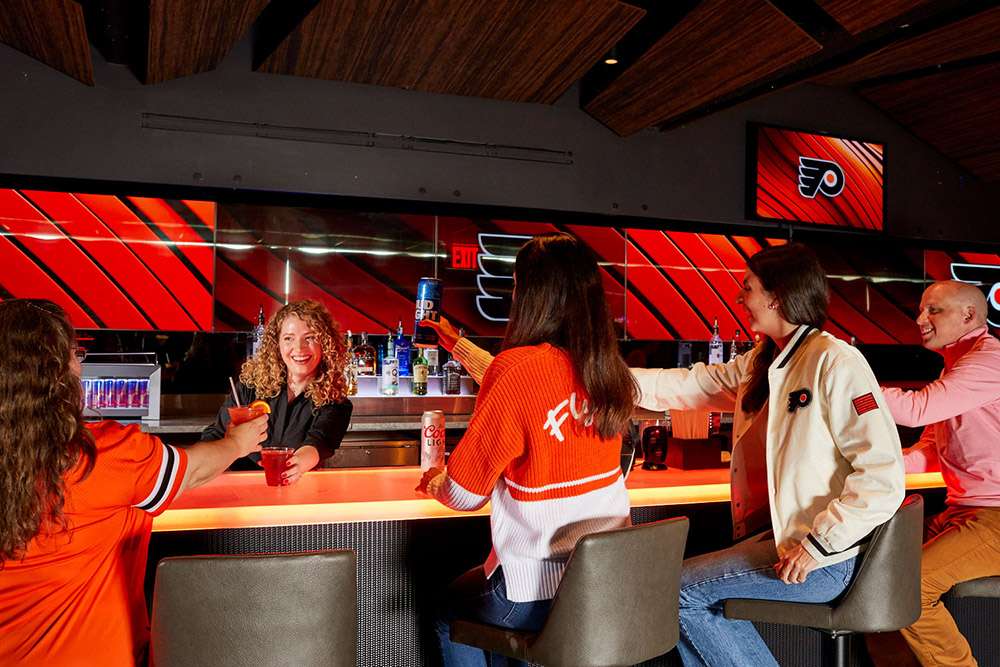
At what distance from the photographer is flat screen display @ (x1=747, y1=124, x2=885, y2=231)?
5.86m

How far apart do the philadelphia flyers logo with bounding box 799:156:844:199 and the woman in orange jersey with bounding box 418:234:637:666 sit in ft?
15.2

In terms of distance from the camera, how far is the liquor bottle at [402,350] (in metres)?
5.09

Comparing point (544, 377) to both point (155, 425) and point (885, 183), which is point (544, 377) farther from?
point (885, 183)

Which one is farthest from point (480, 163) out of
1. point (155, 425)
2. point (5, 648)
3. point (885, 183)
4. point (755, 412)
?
point (5, 648)

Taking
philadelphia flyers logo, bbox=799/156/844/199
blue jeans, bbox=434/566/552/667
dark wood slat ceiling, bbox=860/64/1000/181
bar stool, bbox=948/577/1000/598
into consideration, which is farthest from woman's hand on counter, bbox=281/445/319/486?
dark wood slat ceiling, bbox=860/64/1000/181

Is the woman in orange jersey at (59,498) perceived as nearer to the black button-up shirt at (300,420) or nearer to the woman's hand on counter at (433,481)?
the woman's hand on counter at (433,481)

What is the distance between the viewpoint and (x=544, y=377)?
1.75m

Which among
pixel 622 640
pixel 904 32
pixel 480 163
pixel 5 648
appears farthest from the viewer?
pixel 480 163

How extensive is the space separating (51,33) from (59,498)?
11.3 feet

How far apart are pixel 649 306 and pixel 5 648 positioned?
4582 millimetres

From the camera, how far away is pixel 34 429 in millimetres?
1426

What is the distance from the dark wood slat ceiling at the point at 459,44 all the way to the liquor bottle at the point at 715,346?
75.3 inches

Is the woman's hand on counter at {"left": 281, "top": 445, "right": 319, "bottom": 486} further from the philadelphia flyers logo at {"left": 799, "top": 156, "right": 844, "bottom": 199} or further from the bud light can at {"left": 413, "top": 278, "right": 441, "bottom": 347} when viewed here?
the philadelphia flyers logo at {"left": 799, "top": 156, "right": 844, "bottom": 199}

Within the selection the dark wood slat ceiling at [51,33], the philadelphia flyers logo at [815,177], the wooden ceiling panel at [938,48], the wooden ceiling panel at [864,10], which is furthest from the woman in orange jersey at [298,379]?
the philadelphia flyers logo at [815,177]
